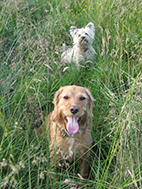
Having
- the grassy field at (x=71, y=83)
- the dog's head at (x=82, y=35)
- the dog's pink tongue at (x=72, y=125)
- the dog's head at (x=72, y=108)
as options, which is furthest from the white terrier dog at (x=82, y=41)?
the dog's pink tongue at (x=72, y=125)

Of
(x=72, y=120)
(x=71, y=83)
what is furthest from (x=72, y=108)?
(x=71, y=83)

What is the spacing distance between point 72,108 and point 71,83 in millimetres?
1042

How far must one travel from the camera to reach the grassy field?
165 centimetres

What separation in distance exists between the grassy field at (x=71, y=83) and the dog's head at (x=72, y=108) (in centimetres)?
21

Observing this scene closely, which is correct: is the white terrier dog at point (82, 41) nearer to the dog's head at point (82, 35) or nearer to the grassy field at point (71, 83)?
the dog's head at point (82, 35)

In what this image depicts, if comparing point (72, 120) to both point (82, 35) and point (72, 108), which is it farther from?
point (82, 35)

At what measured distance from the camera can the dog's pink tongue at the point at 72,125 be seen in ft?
7.29

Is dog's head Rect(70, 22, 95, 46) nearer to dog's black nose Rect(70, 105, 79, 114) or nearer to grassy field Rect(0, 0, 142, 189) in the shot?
grassy field Rect(0, 0, 142, 189)

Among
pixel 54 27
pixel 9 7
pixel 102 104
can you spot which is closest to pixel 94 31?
pixel 54 27

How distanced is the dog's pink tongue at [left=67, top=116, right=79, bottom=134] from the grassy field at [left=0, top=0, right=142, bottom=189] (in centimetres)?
24

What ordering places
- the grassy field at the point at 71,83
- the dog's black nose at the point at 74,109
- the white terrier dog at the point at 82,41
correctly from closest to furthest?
1. the grassy field at the point at 71,83
2. the dog's black nose at the point at 74,109
3. the white terrier dog at the point at 82,41

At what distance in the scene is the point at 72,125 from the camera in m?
2.24

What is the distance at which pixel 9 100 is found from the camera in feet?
7.60

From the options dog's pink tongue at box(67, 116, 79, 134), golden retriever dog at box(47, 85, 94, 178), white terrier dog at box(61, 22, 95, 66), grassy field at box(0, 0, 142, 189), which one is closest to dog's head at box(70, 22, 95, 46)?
white terrier dog at box(61, 22, 95, 66)
